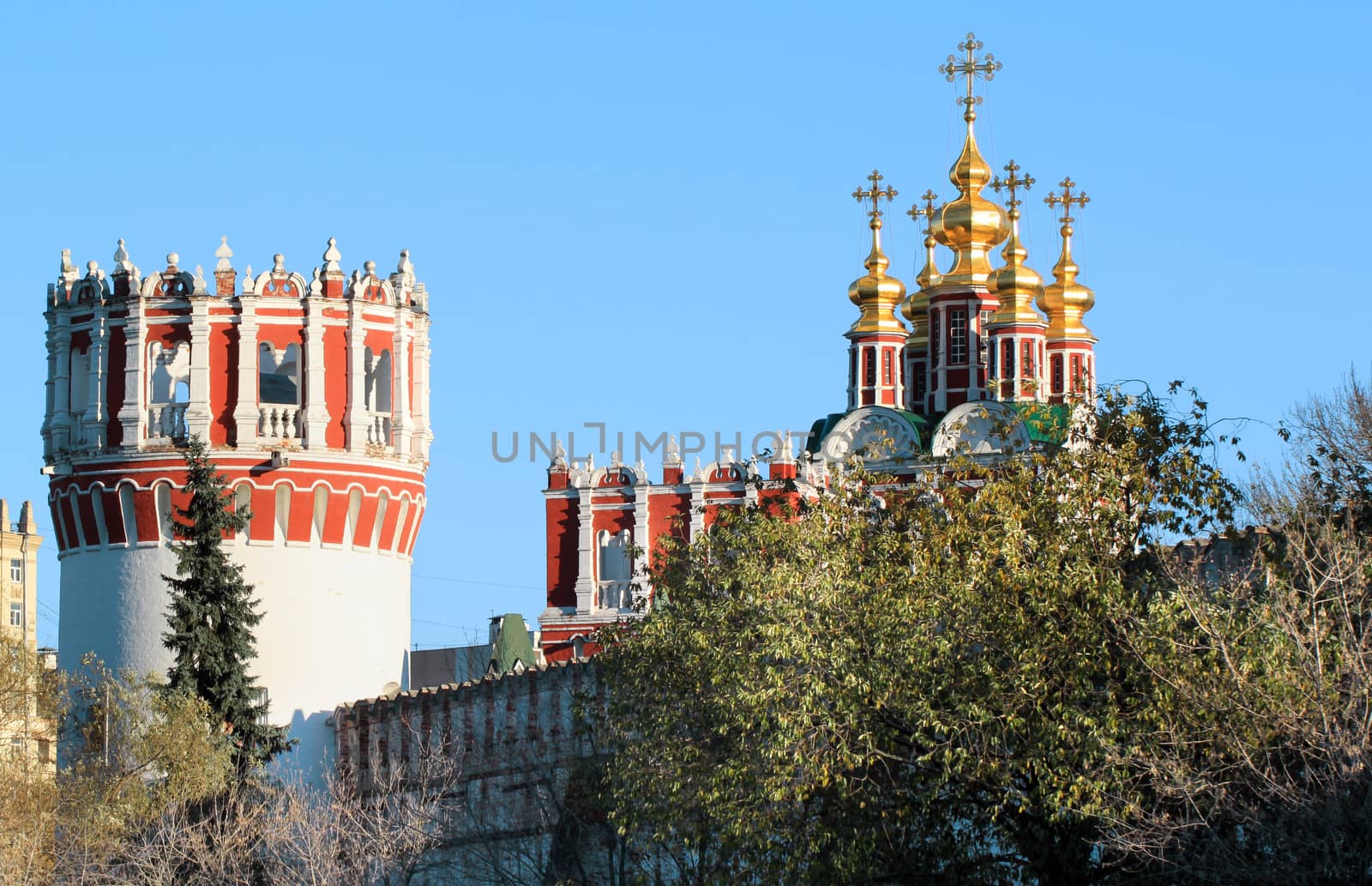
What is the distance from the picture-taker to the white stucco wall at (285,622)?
3591 cm

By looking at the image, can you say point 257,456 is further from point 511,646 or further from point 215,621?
point 511,646

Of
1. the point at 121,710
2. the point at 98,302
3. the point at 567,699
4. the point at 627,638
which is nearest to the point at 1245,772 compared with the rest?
the point at 627,638

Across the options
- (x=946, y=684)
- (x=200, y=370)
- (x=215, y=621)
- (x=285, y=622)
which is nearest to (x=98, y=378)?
(x=200, y=370)

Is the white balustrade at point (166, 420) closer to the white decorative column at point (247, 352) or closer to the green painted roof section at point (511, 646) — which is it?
the white decorative column at point (247, 352)

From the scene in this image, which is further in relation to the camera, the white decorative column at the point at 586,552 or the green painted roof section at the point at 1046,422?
the white decorative column at the point at 586,552

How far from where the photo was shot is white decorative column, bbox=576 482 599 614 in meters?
58.2

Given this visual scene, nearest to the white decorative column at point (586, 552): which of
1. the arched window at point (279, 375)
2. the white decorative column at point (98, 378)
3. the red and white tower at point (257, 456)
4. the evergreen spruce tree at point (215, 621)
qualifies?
the arched window at point (279, 375)

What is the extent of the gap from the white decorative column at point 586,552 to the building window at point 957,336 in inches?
396

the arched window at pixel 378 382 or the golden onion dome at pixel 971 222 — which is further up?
the golden onion dome at pixel 971 222

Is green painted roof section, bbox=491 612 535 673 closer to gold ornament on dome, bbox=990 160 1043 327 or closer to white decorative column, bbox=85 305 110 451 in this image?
white decorative column, bbox=85 305 110 451

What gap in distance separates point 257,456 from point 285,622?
2317 mm

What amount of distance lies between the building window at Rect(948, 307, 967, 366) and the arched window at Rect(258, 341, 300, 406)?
27.3m

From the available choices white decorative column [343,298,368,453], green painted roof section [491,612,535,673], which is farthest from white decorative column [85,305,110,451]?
green painted roof section [491,612,535,673]

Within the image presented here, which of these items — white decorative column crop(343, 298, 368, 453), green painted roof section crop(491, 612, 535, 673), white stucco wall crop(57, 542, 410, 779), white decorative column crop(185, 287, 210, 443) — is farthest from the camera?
green painted roof section crop(491, 612, 535, 673)
